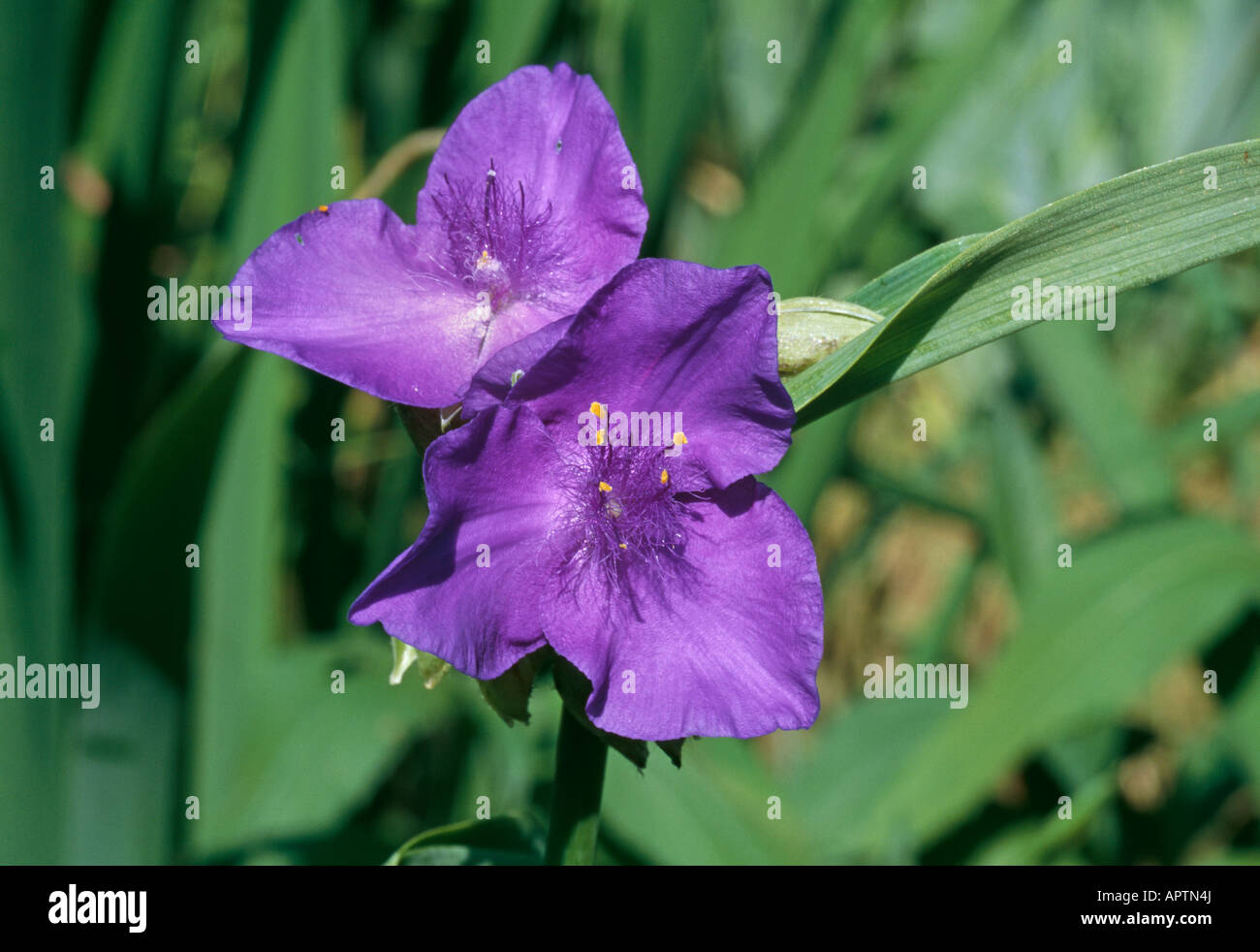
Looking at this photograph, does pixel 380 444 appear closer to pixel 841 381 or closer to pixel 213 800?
pixel 213 800

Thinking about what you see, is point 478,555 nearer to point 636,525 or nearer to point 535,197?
point 636,525

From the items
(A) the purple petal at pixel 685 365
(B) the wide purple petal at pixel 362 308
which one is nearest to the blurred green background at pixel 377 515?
(B) the wide purple petal at pixel 362 308

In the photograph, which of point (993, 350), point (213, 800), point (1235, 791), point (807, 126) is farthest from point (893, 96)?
point (213, 800)

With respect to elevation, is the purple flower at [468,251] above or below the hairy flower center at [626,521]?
above

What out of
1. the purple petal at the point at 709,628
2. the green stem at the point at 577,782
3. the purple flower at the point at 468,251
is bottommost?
the green stem at the point at 577,782

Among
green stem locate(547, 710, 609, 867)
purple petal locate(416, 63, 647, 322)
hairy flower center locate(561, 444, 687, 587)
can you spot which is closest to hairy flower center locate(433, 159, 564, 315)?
purple petal locate(416, 63, 647, 322)

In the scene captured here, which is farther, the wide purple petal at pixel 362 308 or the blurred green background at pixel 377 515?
the blurred green background at pixel 377 515

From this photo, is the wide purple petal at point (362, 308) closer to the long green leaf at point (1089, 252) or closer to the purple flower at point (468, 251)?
the purple flower at point (468, 251)
